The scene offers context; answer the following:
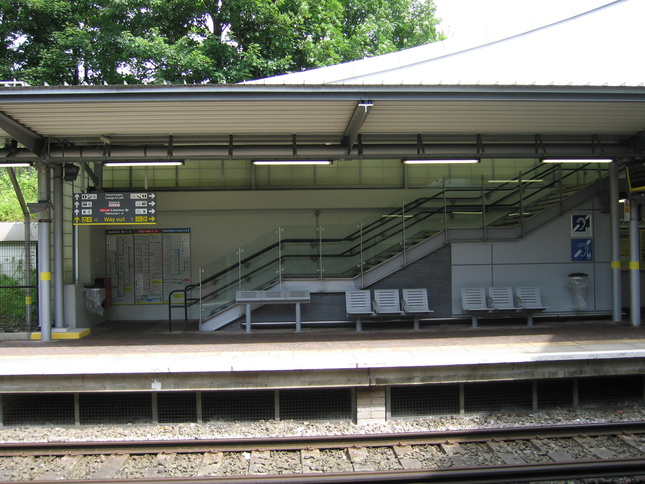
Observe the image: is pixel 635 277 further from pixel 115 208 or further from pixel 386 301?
pixel 115 208

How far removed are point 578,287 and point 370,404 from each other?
5.96 metres

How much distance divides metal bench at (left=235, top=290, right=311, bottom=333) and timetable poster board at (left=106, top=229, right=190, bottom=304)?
3.15 m

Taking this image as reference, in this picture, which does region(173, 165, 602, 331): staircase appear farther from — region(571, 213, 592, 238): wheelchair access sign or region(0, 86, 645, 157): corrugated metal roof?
region(0, 86, 645, 157): corrugated metal roof

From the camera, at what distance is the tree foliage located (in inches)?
598

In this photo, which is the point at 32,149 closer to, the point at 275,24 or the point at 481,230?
the point at 481,230

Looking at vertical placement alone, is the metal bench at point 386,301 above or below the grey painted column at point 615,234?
below

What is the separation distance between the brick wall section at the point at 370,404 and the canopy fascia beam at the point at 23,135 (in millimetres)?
6877

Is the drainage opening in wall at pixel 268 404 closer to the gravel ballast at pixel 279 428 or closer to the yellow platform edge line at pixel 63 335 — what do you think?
the gravel ballast at pixel 279 428

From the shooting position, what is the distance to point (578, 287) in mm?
10391

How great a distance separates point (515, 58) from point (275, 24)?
8612 mm

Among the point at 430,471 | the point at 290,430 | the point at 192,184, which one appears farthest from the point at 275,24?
the point at 430,471

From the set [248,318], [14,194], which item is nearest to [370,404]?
[248,318]

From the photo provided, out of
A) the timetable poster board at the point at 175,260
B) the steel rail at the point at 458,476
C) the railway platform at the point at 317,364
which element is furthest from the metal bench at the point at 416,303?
the timetable poster board at the point at 175,260

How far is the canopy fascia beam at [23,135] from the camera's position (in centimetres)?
780
